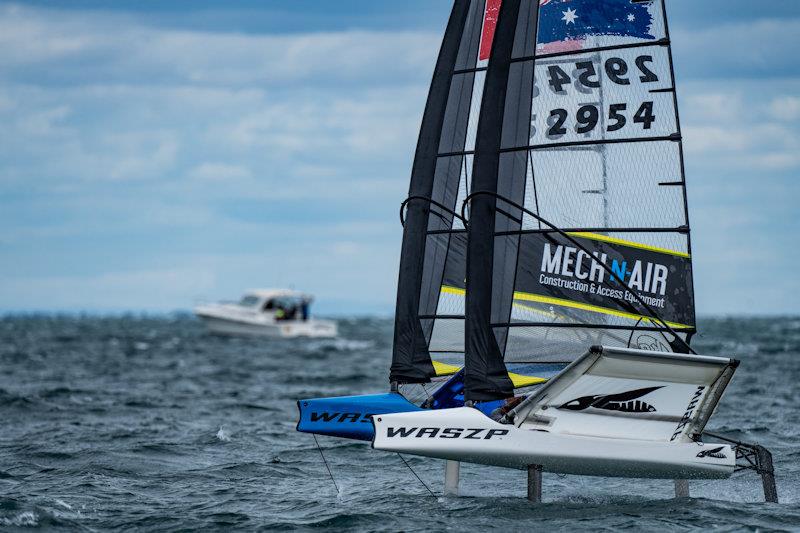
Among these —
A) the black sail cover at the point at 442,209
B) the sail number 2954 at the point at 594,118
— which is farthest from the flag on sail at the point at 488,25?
the sail number 2954 at the point at 594,118

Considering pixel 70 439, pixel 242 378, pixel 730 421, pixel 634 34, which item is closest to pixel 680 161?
pixel 634 34

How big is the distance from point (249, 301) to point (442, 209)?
46.9m

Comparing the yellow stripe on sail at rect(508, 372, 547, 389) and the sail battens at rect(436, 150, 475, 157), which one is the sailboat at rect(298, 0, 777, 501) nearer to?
the yellow stripe on sail at rect(508, 372, 547, 389)

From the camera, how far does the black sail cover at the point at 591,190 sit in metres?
10.9

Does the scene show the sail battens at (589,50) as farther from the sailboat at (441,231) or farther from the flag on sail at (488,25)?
the flag on sail at (488,25)

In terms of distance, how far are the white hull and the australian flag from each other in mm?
3702

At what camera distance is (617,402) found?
990 centimetres

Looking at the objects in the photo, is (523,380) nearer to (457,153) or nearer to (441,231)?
(441,231)

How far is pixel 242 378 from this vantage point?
1129 inches

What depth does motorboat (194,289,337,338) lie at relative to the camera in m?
56.1

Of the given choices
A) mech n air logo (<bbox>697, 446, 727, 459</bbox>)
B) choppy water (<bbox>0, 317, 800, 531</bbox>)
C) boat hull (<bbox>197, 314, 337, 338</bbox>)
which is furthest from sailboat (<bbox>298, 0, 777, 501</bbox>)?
boat hull (<bbox>197, 314, 337, 338</bbox>)

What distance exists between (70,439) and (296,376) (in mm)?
14003

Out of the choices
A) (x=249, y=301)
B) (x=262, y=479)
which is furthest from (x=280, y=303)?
(x=262, y=479)

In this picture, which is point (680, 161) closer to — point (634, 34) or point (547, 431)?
point (634, 34)
